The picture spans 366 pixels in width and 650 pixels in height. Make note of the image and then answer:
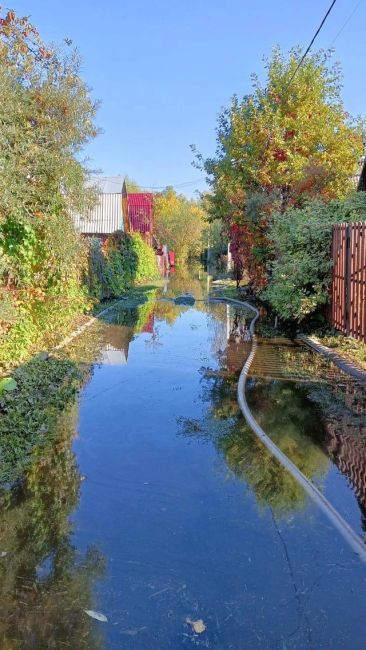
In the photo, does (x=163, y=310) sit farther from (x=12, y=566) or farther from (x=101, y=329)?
(x=12, y=566)

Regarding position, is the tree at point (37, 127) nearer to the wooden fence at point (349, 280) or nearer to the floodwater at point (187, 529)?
the floodwater at point (187, 529)

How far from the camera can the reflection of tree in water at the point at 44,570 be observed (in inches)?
133

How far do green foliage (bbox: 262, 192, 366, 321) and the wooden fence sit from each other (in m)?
0.49

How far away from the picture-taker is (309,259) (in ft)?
46.3

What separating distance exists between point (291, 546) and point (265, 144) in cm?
1905

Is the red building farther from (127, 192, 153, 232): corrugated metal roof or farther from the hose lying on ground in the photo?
the hose lying on ground

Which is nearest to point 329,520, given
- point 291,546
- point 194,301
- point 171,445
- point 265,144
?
point 291,546

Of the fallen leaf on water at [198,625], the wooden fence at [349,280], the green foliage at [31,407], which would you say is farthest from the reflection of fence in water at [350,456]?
the wooden fence at [349,280]

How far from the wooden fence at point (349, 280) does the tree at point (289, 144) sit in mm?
6497

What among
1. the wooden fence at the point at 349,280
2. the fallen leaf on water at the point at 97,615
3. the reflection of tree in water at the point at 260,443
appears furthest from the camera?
the wooden fence at the point at 349,280

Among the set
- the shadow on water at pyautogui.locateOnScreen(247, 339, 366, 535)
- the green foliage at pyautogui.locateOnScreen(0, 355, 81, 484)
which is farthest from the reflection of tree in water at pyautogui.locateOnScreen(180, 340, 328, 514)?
the green foliage at pyautogui.locateOnScreen(0, 355, 81, 484)

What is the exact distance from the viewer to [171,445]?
268 inches

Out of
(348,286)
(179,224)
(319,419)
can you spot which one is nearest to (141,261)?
(348,286)

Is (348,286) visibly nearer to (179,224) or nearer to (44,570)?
(44,570)
